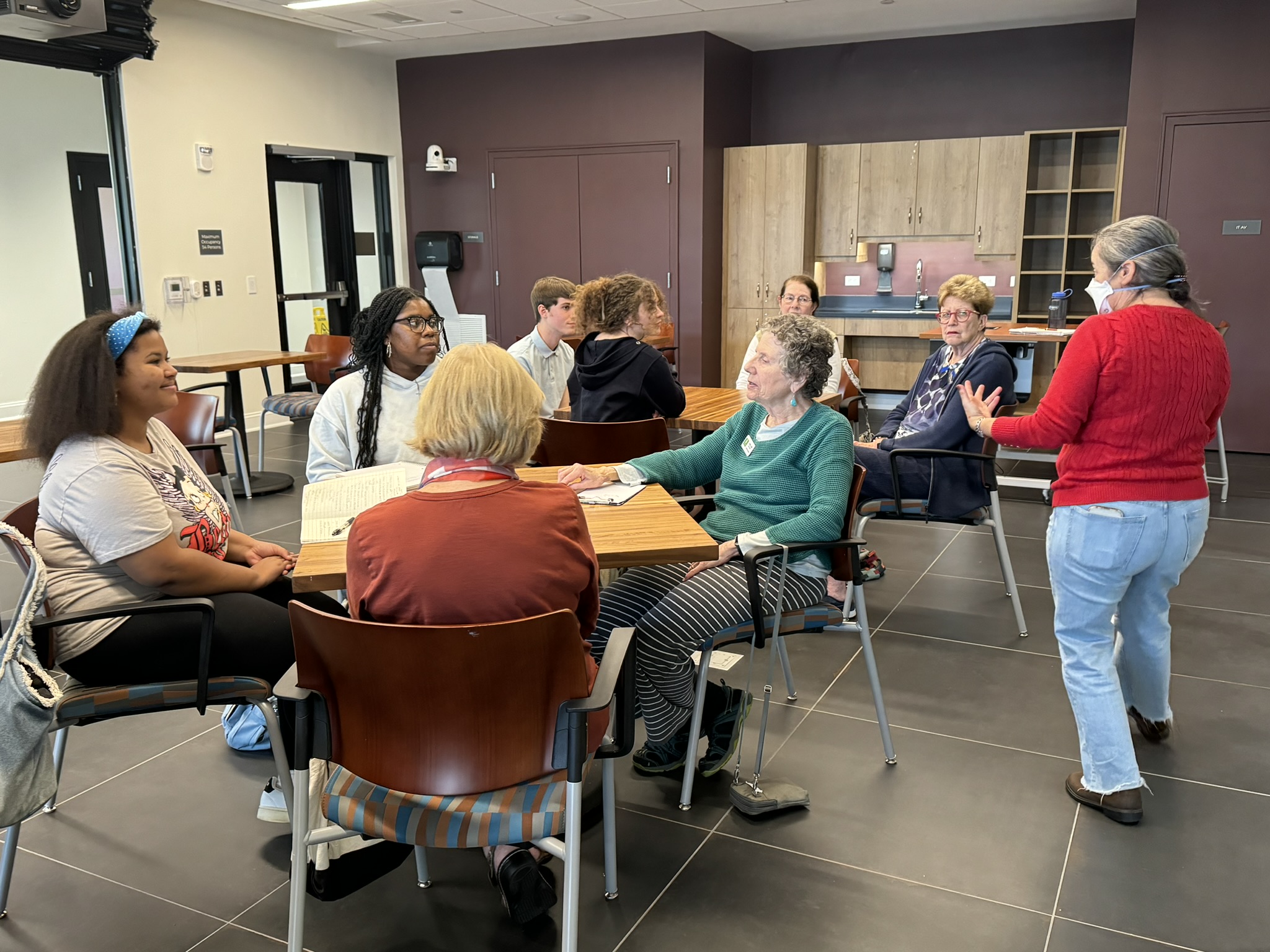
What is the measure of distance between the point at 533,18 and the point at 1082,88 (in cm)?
431

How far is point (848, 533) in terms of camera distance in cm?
253

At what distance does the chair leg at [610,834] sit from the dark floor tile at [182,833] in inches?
28.7

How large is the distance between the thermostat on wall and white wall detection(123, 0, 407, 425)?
4 centimetres

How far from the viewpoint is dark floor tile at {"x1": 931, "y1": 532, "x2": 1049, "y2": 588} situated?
4.27m

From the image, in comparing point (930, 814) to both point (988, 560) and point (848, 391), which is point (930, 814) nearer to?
point (988, 560)

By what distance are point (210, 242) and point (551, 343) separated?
14.9 ft

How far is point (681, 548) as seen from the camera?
6.89ft

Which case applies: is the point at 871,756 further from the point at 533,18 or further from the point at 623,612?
the point at 533,18

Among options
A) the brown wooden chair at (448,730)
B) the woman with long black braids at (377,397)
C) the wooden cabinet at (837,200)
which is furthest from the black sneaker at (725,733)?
the wooden cabinet at (837,200)

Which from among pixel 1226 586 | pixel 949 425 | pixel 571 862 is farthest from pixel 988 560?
pixel 571 862

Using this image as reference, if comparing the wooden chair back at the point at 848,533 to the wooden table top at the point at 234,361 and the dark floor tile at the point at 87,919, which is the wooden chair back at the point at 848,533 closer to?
the dark floor tile at the point at 87,919

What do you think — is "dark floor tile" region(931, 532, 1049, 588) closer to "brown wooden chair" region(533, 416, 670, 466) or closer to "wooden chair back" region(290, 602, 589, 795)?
"brown wooden chair" region(533, 416, 670, 466)

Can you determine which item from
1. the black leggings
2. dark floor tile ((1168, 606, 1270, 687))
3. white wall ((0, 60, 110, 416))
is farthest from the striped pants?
white wall ((0, 60, 110, 416))

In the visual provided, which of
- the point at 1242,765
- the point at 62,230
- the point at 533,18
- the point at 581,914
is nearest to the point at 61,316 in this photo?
the point at 62,230
